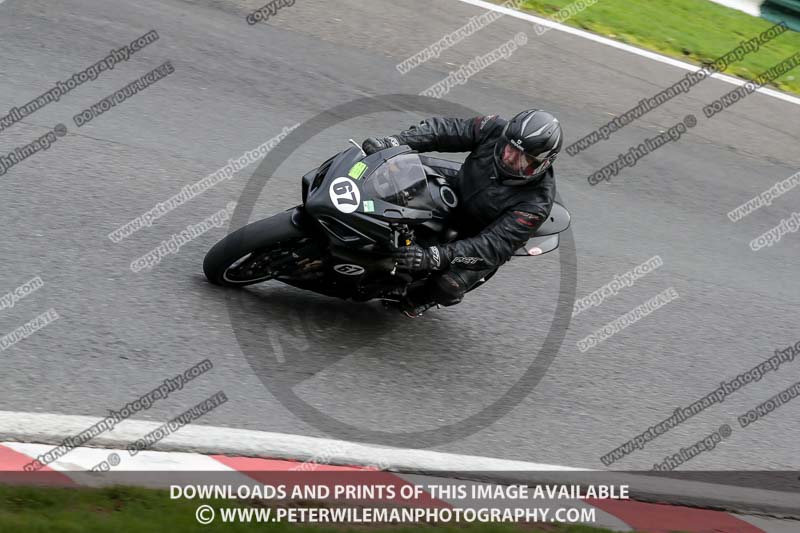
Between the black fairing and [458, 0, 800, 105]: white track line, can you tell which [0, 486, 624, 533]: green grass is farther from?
[458, 0, 800, 105]: white track line

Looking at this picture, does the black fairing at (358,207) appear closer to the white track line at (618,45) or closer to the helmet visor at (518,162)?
the helmet visor at (518,162)

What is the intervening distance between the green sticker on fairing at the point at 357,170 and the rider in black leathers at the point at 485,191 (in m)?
0.25

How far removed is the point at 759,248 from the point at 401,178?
4762 mm

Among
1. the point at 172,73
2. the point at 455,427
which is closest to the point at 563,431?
the point at 455,427

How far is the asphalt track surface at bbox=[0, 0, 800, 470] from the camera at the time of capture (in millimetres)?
5363

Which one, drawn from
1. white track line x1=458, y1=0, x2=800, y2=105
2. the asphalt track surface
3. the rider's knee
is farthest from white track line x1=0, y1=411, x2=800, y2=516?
white track line x1=458, y1=0, x2=800, y2=105

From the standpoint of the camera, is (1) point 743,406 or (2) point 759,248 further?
(2) point 759,248

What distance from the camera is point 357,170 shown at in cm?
539

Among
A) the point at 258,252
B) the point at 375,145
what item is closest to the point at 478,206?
the point at 375,145

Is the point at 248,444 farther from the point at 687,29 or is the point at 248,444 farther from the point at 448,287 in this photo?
the point at 687,29

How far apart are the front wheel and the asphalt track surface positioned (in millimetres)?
Answer: 178

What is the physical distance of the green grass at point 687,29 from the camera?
11922mm

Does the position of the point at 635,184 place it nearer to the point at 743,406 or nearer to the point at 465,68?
the point at 465,68

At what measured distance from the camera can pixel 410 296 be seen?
6.07m
